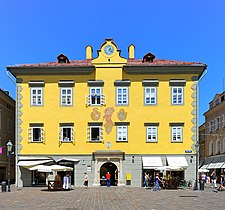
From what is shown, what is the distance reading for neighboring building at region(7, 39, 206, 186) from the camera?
1634 inches

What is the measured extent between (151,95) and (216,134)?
24.7 m

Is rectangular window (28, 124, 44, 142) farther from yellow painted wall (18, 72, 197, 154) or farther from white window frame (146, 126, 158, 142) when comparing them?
white window frame (146, 126, 158, 142)

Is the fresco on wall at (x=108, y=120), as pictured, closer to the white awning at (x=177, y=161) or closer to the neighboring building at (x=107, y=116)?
the neighboring building at (x=107, y=116)

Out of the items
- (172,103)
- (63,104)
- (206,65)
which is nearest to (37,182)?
(63,104)

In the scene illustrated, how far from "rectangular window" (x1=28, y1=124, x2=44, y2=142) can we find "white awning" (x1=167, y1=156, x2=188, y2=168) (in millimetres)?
12313

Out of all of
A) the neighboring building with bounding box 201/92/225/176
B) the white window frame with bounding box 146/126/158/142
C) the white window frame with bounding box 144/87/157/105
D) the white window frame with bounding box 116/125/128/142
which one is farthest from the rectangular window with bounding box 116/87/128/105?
the neighboring building with bounding box 201/92/225/176

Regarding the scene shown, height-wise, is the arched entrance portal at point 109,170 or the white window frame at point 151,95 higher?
the white window frame at point 151,95

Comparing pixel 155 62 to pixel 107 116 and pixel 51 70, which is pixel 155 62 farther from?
pixel 51 70

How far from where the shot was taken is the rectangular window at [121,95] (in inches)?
1658

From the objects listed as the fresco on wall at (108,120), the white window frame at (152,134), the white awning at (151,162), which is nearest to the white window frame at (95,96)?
the fresco on wall at (108,120)

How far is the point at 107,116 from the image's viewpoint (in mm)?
41875

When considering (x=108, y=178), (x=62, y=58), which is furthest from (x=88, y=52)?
(x=108, y=178)

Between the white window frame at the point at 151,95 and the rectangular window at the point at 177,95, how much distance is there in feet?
5.67

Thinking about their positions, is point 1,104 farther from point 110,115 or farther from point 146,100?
point 146,100
